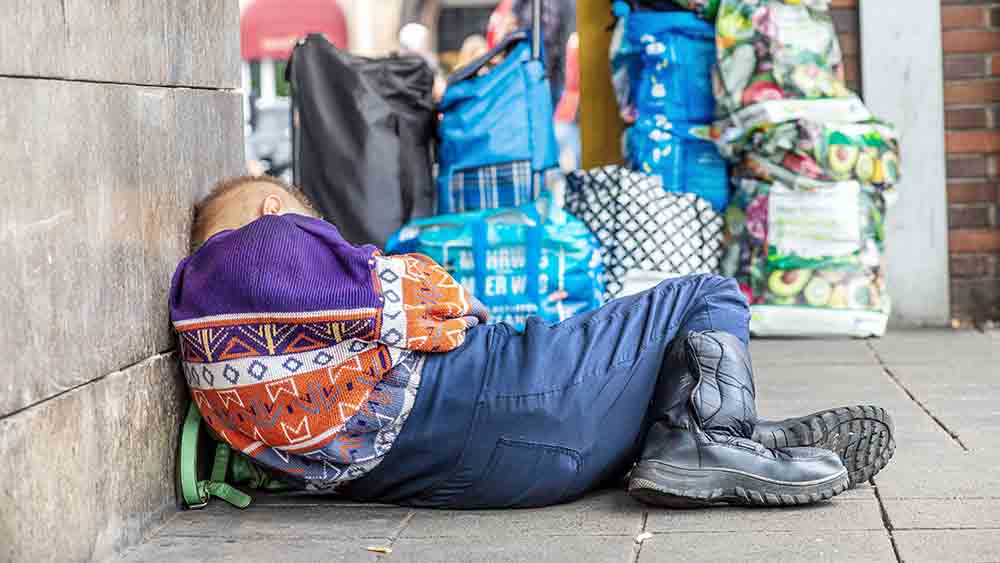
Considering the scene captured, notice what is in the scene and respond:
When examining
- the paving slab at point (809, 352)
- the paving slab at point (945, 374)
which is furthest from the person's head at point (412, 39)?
the paving slab at point (945, 374)

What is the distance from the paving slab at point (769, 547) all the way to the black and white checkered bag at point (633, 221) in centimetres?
304

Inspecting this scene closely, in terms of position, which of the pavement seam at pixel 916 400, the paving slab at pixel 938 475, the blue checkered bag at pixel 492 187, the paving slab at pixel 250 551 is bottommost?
the paving slab at pixel 250 551

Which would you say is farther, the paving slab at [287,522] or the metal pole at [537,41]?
A: the metal pole at [537,41]

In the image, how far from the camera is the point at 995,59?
6.06 meters

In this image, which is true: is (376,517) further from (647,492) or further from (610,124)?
(610,124)

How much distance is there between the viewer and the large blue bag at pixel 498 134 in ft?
18.0

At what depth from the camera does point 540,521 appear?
289cm

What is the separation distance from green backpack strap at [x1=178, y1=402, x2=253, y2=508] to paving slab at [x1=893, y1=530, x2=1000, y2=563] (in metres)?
1.37

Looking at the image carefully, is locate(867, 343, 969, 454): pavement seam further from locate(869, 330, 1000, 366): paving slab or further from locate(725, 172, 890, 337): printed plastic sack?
locate(725, 172, 890, 337): printed plastic sack

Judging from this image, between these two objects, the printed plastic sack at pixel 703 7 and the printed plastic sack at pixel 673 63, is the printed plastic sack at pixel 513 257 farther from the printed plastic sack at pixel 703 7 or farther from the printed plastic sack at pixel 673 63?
the printed plastic sack at pixel 703 7

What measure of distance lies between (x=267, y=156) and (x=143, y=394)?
8982mm

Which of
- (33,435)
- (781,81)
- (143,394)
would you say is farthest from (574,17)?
(33,435)

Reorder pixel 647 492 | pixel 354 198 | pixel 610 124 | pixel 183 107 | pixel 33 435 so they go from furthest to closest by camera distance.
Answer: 1. pixel 610 124
2. pixel 354 198
3. pixel 183 107
4. pixel 647 492
5. pixel 33 435

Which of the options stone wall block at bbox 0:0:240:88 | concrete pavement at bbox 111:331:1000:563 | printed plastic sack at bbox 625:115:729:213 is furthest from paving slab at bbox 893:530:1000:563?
printed plastic sack at bbox 625:115:729:213
